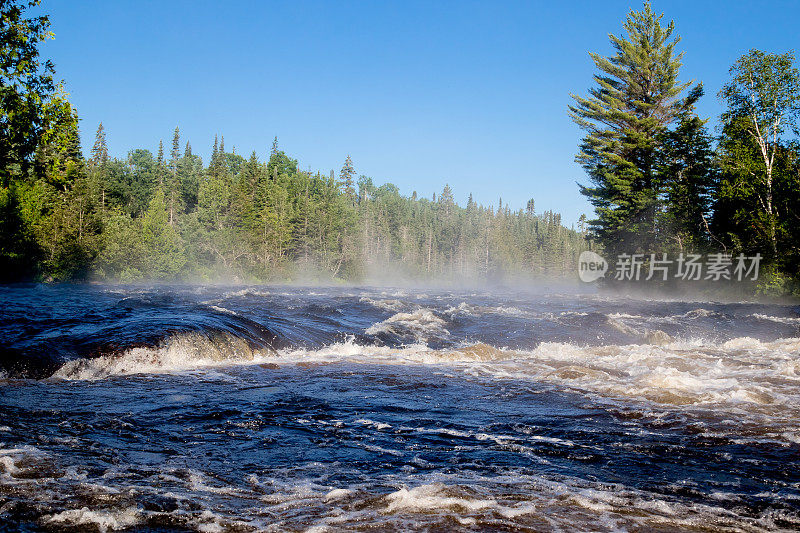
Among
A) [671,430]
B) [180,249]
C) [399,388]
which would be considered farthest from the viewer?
[180,249]

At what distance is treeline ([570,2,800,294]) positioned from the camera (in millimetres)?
25328

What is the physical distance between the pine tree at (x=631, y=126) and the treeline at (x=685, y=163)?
0.24ft

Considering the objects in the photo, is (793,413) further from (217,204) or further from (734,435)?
(217,204)

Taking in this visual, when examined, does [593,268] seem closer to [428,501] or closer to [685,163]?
[685,163]

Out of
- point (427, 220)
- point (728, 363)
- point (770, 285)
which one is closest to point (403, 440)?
point (728, 363)

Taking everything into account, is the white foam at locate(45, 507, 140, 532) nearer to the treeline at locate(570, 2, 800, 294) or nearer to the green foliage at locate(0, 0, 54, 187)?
the green foliage at locate(0, 0, 54, 187)

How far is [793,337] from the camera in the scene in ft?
Result: 45.2

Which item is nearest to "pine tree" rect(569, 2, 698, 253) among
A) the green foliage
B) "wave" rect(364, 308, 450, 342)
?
"wave" rect(364, 308, 450, 342)

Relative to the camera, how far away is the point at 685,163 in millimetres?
31516

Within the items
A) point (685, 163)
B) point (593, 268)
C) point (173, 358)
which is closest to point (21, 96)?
point (173, 358)

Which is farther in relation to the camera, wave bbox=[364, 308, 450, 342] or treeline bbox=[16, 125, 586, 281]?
treeline bbox=[16, 125, 586, 281]

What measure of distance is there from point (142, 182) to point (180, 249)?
31.9 m

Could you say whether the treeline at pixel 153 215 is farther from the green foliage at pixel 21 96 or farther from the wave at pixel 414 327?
the wave at pixel 414 327

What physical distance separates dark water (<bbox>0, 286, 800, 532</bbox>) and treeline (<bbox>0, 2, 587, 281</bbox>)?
19.7ft
